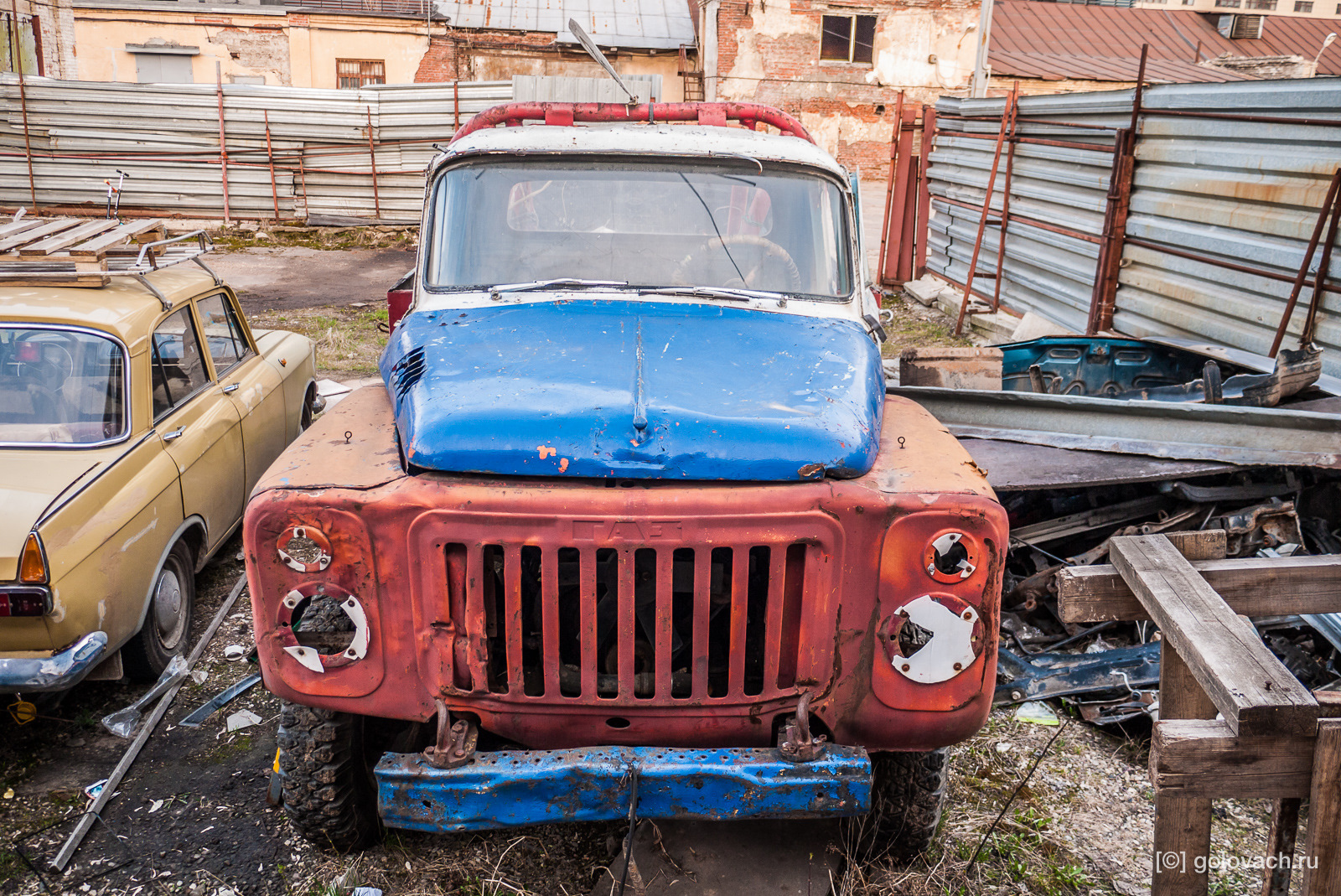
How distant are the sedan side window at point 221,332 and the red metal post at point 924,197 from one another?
934 centimetres

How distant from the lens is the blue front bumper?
92.8 inches

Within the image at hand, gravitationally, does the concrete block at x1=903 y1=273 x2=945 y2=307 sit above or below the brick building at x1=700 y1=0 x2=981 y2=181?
below

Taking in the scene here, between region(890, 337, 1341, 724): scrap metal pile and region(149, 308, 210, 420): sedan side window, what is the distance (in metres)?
3.55

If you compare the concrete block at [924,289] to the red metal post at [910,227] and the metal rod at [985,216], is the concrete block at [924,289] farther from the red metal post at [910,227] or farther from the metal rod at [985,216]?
the metal rod at [985,216]

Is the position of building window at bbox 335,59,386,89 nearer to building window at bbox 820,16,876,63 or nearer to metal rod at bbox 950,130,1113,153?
building window at bbox 820,16,876,63

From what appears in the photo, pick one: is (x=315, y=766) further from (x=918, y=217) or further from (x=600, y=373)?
(x=918, y=217)

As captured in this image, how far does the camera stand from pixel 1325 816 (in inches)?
67.1

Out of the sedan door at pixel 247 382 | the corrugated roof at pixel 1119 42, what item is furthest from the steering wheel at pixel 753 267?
the corrugated roof at pixel 1119 42

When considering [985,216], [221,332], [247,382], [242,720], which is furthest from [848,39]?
[242,720]

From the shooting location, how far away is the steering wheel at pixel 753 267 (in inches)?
138

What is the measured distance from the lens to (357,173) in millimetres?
16578

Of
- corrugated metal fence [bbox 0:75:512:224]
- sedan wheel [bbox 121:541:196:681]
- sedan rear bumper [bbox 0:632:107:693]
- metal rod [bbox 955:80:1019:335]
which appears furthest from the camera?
corrugated metal fence [bbox 0:75:512:224]

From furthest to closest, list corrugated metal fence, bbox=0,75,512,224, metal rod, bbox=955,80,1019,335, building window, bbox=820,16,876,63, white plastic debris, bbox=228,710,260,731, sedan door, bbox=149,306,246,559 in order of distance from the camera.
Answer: building window, bbox=820,16,876,63, corrugated metal fence, bbox=0,75,512,224, metal rod, bbox=955,80,1019,335, sedan door, bbox=149,306,246,559, white plastic debris, bbox=228,710,260,731

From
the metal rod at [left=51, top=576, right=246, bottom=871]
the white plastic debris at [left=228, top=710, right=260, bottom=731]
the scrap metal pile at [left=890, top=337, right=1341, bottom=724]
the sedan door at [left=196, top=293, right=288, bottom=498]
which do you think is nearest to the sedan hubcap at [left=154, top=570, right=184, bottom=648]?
the metal rod at [left=51, top=576, right=246, bottom=871]
